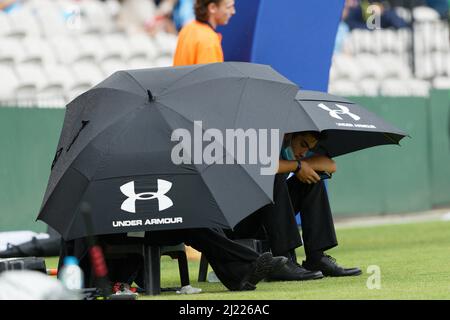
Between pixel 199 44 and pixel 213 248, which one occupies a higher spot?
pixel 199 44

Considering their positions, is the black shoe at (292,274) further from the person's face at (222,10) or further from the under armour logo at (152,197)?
the person's face at (222,10)

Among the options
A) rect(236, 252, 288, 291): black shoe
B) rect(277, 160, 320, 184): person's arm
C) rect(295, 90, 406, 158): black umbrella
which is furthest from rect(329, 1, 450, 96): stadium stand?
rect(236, 252, 288, 291): black shoe

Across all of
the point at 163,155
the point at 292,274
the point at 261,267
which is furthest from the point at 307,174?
the point at 163,155

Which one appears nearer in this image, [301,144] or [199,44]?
[301,144]

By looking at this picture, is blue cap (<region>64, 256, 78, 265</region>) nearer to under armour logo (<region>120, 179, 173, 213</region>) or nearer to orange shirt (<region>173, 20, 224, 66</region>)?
under armour logo (<region>120, 179, 173, 213</region>)

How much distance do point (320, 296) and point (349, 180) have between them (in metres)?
10.2

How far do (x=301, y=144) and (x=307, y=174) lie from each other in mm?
237

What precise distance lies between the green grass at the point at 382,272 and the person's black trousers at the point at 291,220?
0.91 ft

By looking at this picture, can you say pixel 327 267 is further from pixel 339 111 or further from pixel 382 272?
pixel 339 111

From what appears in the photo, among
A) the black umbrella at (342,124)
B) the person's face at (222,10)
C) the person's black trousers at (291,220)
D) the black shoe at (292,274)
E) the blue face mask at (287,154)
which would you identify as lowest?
the black shoe at (292,274)

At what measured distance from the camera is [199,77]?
6543 mm

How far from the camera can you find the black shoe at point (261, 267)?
6.58 m

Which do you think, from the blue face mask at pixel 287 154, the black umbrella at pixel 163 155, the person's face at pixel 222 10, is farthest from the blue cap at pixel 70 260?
the person's face at pixel 222 10

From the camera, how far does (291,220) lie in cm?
711
